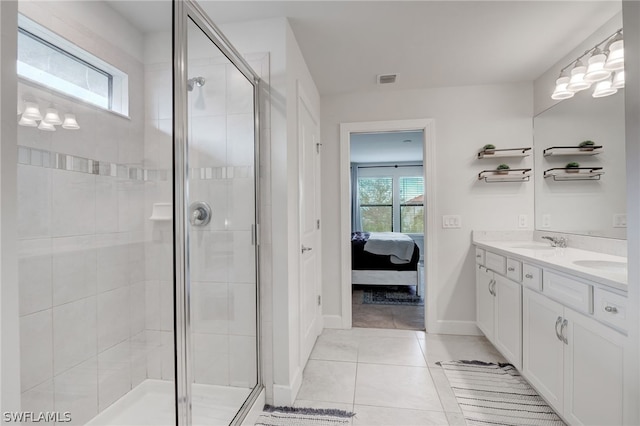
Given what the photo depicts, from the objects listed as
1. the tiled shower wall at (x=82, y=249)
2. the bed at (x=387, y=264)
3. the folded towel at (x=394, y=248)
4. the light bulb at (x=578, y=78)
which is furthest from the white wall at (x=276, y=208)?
the folded towel at (x=394, y=248)

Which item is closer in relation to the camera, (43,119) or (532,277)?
(43,119)

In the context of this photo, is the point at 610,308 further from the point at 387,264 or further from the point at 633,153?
the point at 387,264

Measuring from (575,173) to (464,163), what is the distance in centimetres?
83

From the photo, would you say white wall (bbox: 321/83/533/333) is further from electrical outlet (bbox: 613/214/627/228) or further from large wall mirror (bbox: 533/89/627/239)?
electrical outlet (bbox: 613/214/627/228)

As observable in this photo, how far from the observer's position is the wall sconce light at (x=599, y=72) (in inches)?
71.6

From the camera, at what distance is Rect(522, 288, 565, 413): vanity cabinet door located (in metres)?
1.61

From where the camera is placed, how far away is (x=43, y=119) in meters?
1.27

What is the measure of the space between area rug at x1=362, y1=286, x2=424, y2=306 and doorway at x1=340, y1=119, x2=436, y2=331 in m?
0.94

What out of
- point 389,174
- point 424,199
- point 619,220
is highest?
point 389,174

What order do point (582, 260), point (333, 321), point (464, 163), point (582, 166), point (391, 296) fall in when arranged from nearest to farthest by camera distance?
point (582, 260) → point (582, 166) → point (464, 163) → point (333, 321) → point (391, 296)

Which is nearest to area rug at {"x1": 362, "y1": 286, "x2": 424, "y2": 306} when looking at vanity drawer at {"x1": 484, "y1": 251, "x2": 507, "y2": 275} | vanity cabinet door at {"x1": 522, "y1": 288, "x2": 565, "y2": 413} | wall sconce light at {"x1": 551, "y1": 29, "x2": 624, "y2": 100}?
vanity drawer at {"x1": 484, "y1": 251, "x2": 507, "y2": 275}

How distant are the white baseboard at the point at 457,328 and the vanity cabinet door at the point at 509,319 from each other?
0.54 meters

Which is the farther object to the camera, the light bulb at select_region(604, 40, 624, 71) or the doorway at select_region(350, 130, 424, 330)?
the doorway at select_region(350, 130, 424, 330)

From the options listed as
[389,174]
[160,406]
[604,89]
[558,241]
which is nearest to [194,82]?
[160,406]
